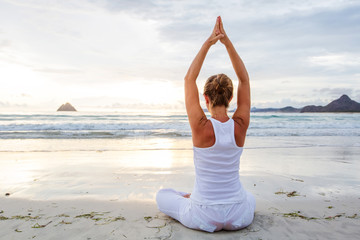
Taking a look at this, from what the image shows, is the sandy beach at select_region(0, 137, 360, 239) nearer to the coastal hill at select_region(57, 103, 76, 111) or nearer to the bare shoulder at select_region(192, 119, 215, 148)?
the bare shoulder at select_region(192, 119, 215, 148)

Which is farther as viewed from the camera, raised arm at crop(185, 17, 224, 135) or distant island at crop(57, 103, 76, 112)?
distant island at crop(57, 103, 76, 112)

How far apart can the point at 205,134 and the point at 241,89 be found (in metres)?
0.62

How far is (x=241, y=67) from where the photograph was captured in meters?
2.62

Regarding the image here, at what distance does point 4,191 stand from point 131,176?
7.16 feet

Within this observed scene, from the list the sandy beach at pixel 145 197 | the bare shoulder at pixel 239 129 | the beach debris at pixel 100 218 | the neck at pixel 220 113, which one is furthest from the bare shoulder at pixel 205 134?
the beach debris at pixel 100 218

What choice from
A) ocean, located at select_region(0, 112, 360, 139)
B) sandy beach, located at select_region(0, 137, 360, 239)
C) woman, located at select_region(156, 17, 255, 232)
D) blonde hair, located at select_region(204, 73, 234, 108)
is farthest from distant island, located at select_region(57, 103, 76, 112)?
blonde hair, located at select_region(204, 73, 234, 108)

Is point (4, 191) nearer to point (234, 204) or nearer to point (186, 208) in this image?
point (186, 208)

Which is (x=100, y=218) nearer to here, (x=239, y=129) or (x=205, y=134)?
(x=205, y=134)

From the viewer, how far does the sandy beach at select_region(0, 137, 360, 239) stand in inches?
112

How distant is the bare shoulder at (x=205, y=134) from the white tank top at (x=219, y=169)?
32 mm

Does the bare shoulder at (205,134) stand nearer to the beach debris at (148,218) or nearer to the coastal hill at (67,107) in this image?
the beach debris at (148,218)

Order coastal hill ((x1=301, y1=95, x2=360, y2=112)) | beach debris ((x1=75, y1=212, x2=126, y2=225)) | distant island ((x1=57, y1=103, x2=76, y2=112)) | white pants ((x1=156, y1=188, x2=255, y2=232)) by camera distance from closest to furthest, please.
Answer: white pants ((x1=156, y1=188, x2=255, y2=232))
beach debris ((x1=75, y1=212, x2=126, y2=225))
distant island ((x1=57, y1=103, x2=76, y2=112))
coastal hill ((x1=301, y1=95, x2=360, y2=112))

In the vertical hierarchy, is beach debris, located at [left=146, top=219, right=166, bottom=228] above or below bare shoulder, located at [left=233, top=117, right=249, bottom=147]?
below

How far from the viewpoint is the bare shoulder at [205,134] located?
7.89 feet
